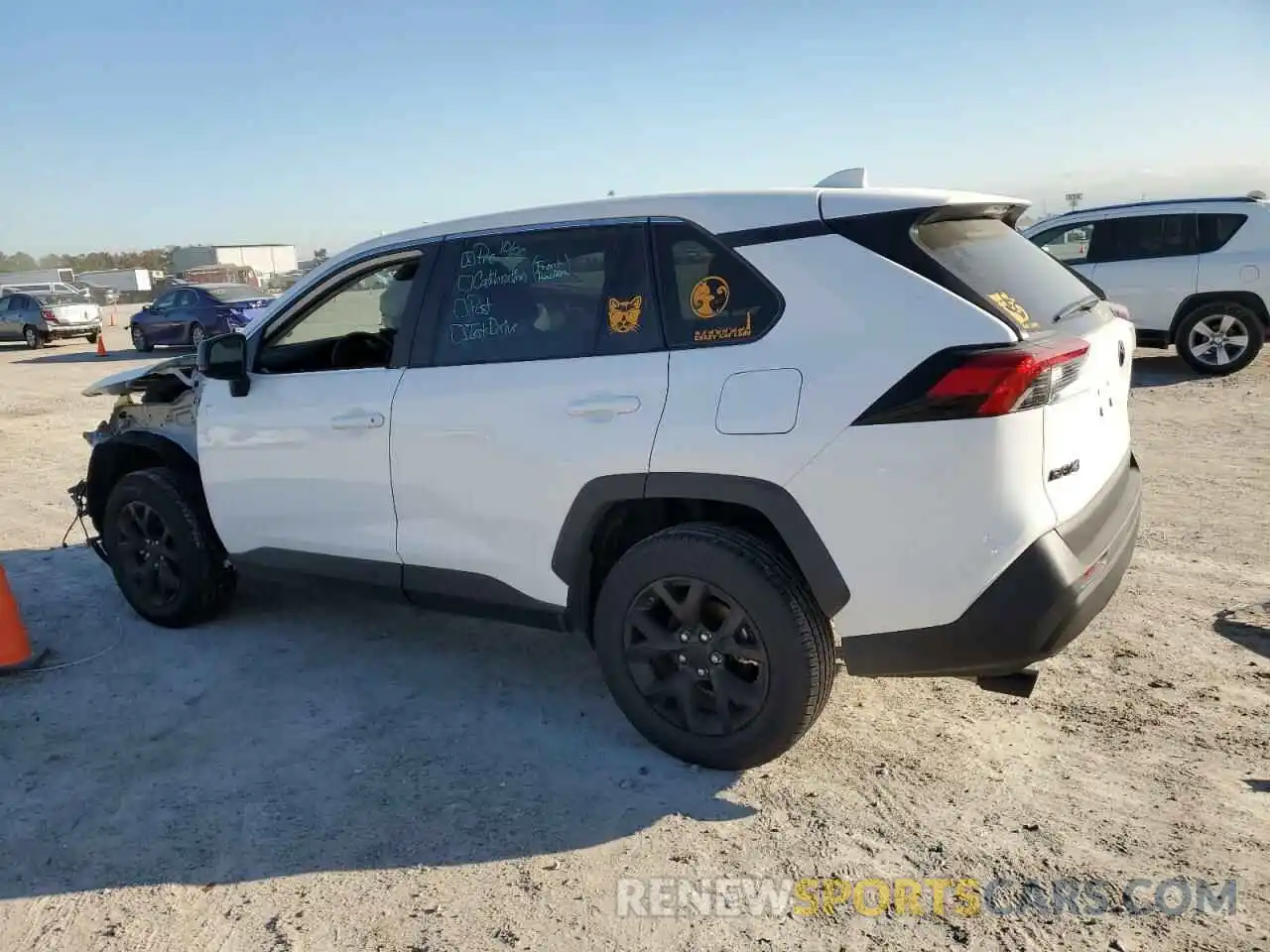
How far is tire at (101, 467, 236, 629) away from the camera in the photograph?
15.6 ft

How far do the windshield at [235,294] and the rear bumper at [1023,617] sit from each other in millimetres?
20139

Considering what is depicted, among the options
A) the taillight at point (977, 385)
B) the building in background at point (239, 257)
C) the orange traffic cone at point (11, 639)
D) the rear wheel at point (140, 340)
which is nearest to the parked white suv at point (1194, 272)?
the taillight at point (977, 385)

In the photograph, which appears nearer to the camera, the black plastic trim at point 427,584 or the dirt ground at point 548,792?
the dirt ground at point 548,792

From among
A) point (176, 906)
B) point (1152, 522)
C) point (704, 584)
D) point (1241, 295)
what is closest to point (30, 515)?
point (176, 906)

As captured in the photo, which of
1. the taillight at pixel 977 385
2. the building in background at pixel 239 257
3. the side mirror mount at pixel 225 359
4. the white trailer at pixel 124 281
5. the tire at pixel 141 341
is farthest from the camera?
the building in background at pixel 239 257

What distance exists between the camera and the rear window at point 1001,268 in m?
2.95

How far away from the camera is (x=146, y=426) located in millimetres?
5023

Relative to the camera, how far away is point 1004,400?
2.71 m

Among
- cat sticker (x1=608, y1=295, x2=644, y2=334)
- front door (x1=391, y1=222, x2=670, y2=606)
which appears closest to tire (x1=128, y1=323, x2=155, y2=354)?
front door (x1=391, y1=222, x2=670, y2=606)

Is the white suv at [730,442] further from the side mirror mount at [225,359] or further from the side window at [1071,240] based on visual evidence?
the side window at [1071,240]

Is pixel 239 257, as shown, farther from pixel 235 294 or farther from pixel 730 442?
pixel 730 442

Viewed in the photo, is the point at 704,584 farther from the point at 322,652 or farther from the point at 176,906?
the point at 322,652

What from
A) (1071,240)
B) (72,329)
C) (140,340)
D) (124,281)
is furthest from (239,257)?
(1071,240)

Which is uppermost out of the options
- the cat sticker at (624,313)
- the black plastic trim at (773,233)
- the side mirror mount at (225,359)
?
the black plastic trim at (773,233)
